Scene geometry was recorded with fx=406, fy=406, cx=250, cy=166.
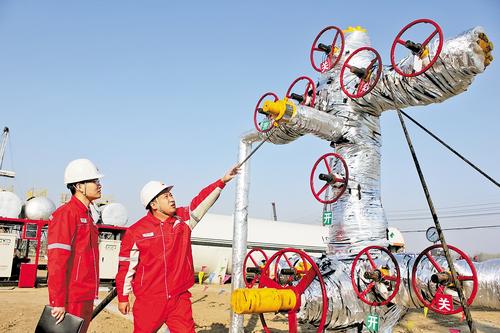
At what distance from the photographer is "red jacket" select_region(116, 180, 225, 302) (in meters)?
3.32

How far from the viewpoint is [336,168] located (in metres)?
3.89

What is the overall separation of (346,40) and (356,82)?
73cm

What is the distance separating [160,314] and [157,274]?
31 centimetres

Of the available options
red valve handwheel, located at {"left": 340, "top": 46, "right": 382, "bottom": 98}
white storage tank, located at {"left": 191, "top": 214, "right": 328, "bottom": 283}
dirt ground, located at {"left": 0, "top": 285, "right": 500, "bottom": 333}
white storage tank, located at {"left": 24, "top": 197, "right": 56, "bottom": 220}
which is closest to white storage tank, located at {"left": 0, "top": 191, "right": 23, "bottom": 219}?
white storage tank, located at {"left": 24, "top": 197, "right": 56, "bottom": 220}

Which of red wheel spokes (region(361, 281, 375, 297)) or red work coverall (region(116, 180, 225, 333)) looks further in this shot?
red work coverall (region(116, 180, 225, 333))

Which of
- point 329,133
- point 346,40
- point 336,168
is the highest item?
point 346,40

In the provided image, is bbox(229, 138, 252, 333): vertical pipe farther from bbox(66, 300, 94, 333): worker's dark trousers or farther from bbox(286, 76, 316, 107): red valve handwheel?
bbox(66, 300, 94, 333): worker's dark trousers

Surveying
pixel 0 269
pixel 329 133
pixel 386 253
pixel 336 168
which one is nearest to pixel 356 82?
pixel 329 133

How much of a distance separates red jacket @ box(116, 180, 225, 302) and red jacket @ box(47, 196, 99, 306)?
245 millimetres

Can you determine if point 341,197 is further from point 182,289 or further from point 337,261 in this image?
point 182,289

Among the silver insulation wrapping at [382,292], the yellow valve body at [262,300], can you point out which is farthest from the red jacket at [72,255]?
the silver insulation wrapping at [382,292]

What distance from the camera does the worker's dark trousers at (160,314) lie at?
322cm

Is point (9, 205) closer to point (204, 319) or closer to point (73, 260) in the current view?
point (204, 319)

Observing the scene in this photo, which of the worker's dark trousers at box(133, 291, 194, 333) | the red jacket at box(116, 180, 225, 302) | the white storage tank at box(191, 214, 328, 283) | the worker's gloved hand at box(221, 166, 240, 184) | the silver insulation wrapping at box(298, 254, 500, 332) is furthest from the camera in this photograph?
the white storage tank at box(191, 214, 328, 283)
